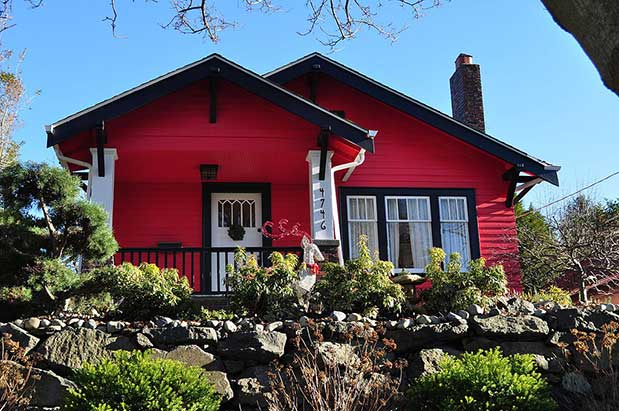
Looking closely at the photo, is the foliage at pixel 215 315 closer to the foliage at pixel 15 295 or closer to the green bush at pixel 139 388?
the green bush at pixel 139 388

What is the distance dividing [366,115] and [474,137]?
2.05 metres

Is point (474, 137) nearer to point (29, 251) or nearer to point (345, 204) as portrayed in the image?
point (345, 204)

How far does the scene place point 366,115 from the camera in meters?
13.7

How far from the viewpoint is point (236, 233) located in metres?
12.7

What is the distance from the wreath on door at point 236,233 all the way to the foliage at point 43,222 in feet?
14.1

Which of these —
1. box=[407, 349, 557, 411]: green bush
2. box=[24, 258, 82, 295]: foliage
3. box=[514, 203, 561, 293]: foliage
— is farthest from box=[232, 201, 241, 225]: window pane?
box=[407, 349, 557, 411]: green bush

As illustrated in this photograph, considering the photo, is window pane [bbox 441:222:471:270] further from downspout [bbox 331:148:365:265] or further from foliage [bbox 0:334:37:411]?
foliage [bbox 0:334:37:411]

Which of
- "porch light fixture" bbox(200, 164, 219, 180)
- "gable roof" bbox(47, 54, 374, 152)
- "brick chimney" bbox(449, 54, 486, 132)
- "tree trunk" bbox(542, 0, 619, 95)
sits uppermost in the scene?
"brick chimney" bbox(449, 54, 486, 132)

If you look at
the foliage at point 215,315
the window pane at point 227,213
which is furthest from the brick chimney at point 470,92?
the foliage at point 215,315

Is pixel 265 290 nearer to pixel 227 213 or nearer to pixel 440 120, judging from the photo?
pixel 227 213

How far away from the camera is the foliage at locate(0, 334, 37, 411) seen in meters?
6.59

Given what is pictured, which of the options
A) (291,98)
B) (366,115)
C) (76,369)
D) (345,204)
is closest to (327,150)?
(291,98)

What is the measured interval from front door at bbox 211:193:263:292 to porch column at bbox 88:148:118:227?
2.37 meters

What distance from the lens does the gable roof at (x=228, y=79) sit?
10750mm
